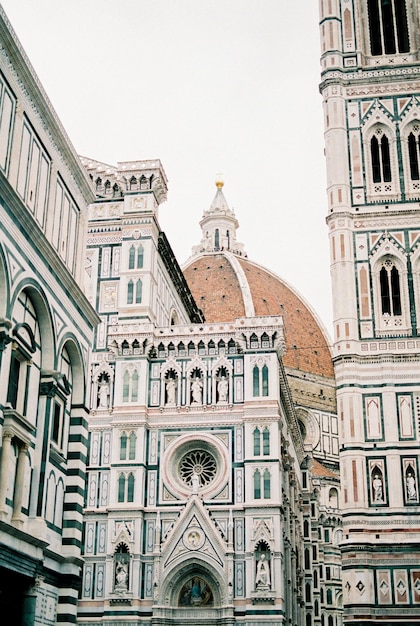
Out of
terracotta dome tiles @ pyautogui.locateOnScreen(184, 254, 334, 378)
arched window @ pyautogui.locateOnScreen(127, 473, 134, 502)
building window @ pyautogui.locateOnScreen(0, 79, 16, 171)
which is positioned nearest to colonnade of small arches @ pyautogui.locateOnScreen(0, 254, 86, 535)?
building window @ pyautogui.locateOnScreen(0, 79, 16, 171)

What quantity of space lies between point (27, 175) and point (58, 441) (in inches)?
202

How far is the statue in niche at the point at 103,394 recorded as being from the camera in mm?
37219

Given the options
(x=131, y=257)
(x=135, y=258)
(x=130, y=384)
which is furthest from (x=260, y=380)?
(x=131, y=257)

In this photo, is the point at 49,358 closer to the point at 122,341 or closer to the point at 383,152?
the point at 122,341

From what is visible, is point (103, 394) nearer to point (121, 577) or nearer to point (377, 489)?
point (121, 577)

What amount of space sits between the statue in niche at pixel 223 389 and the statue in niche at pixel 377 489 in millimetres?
6472

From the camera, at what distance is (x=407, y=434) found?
113 ft

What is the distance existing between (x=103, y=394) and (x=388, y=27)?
67.9 feet

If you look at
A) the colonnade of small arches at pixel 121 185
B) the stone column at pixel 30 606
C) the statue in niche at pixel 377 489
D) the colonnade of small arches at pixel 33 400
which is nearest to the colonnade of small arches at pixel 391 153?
the colonnade of small arches at pixel 121 185

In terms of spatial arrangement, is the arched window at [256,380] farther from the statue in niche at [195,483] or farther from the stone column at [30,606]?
the stone column at [30,606]

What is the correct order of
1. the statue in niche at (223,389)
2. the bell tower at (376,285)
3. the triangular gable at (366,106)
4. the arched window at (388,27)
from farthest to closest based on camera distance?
the arched window at (388,27)
the triangular gable at (366,106)
the statue in niche at (223,389)
the bell tower at (376,285)

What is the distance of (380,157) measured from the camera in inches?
1533

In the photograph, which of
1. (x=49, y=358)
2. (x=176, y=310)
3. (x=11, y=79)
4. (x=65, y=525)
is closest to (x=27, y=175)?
(x=11, y=79)

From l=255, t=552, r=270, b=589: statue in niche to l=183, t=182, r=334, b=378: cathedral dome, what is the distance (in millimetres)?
53701
